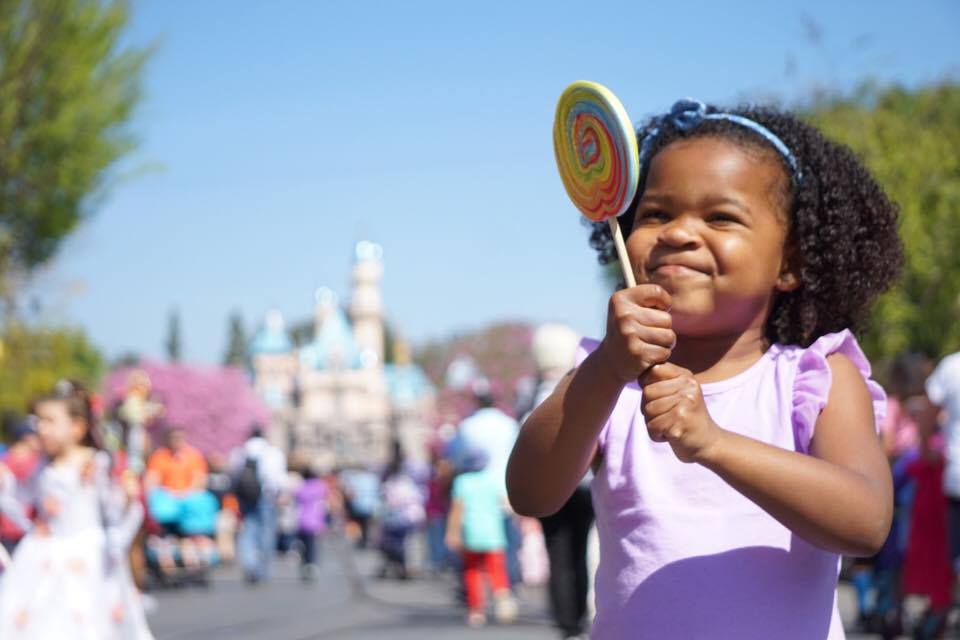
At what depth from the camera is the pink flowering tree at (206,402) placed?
76.1 meters

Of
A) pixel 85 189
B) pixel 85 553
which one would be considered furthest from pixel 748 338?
pixel 85 189

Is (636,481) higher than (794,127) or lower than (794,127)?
lower

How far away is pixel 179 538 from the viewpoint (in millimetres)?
16016

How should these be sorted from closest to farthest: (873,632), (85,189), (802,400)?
(802,400)
(873,632)
(85,189)

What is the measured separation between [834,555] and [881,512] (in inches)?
6.8

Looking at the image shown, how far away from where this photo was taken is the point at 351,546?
30.5 m

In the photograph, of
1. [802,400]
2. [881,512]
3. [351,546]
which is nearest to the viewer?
[881,512]

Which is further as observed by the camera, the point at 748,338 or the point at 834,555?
the point at 748,338

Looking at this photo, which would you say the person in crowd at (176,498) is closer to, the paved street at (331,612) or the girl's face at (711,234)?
the paved street at (331,612)

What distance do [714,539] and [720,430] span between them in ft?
1.01

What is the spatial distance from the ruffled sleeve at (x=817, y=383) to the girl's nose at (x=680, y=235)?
313 mm

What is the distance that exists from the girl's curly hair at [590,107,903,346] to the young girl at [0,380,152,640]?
15.7 ft

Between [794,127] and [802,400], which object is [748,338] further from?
[794,127]

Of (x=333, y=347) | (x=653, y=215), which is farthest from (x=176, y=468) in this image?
(x=333, y=347)
